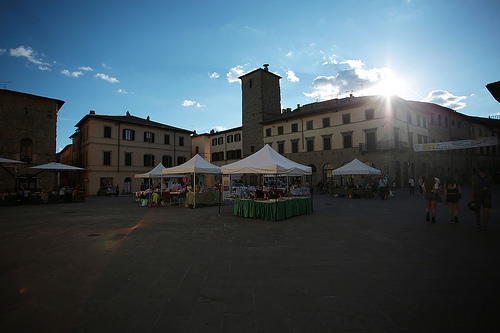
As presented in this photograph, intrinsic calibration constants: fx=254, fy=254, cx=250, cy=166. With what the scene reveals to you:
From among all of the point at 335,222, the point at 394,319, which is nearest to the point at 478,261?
the point at 394,319

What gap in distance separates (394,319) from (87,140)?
3290 centimetres

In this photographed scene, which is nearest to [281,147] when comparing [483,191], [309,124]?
[309,124]

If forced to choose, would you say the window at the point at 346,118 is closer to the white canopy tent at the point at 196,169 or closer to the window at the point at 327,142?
the window at the point at 327,142

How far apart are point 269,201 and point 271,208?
27 centimetres

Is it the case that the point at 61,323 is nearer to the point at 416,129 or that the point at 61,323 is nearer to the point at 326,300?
the point at 326,300

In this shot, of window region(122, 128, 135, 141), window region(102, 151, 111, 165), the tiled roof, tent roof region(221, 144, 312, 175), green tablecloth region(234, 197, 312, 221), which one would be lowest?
green tablecloth region(234, 197, 312, 221)

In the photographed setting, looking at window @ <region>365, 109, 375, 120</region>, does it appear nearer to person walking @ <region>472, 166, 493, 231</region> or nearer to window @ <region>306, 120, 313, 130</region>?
window @ <region>306, 120, 313, 130</region>

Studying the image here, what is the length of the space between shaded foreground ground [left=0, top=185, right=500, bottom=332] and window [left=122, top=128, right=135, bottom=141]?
25.9 metres

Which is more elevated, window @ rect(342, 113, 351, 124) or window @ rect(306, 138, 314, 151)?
window @ rect(342, 113, 351, 124)

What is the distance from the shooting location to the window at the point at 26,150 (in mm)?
21984

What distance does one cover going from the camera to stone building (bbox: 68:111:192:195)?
1088 inches

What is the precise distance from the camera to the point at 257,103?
36438mm

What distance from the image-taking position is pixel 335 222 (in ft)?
26.8

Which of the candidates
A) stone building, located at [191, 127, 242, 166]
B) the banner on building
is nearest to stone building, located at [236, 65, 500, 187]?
the banner on building
